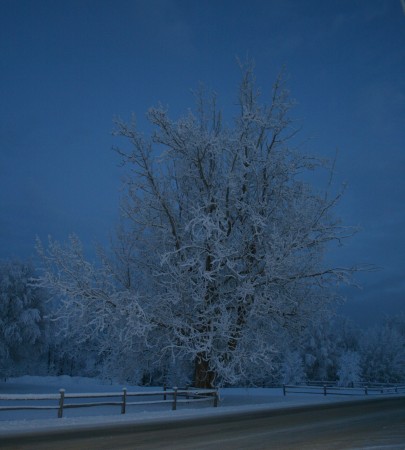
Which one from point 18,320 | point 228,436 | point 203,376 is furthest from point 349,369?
point 228,436

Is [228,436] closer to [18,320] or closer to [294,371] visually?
[18,320]

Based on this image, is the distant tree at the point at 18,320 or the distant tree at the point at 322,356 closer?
the distant tree at the point at 18,320

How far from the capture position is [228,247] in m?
17.8

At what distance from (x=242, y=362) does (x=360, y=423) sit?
16.9 ft

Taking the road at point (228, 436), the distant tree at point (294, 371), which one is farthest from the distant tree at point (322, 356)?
the road at point (228, 436)

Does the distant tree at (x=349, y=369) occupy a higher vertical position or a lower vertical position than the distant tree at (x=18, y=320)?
lower

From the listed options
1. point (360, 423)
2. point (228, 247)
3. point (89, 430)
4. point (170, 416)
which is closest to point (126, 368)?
point (170, 416)

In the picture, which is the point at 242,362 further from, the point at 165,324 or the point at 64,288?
the point at 64,288

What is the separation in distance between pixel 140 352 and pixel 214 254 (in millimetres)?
5387

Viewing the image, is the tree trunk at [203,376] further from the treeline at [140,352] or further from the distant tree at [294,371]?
the distant tree at [294,371]

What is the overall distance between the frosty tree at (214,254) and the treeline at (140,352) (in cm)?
123

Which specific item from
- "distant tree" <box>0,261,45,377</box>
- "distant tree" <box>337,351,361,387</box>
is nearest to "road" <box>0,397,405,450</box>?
"distant tree" <box>0,261,45,377</box>

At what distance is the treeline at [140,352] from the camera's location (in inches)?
770

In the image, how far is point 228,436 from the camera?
1041 centimetres
